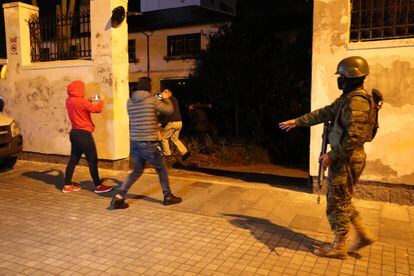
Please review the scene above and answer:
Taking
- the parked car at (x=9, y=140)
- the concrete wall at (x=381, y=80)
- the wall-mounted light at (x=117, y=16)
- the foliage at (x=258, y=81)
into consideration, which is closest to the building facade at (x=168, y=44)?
the foliage at (x=258, y=81)

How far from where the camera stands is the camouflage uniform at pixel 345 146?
3.67m

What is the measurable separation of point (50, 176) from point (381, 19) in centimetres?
640

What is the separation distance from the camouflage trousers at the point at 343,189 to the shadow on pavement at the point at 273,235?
51cm

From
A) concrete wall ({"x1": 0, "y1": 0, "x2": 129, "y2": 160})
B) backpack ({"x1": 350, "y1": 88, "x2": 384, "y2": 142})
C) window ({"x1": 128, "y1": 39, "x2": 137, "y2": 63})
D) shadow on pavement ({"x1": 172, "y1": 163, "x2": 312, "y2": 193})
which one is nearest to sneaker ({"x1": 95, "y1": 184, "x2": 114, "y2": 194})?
concrete wall ({"x1": 0, "y1": 0, "x2": 129, "y2": 160})

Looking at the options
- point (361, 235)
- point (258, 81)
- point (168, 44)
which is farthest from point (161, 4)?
point (361, 235)

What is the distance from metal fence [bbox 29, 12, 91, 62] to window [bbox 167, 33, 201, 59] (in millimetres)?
12732

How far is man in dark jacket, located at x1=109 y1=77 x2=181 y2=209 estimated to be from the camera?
544cm

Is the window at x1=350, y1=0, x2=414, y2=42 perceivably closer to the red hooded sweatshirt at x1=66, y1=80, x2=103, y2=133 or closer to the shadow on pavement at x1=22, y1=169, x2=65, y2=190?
the red hooded sweatshirt at x1=66, y1=80, x2=103, y2=133

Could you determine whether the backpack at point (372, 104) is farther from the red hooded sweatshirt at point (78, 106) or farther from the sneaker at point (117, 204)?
the red hooded sweatshirt at point (78, 106)

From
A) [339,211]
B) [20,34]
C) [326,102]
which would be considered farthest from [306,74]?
[339,211]

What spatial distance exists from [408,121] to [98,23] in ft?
18.9

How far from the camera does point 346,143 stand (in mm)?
3703

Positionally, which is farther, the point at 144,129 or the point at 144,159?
the point at 144,159

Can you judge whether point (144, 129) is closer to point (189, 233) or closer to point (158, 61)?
point (189, 233)
